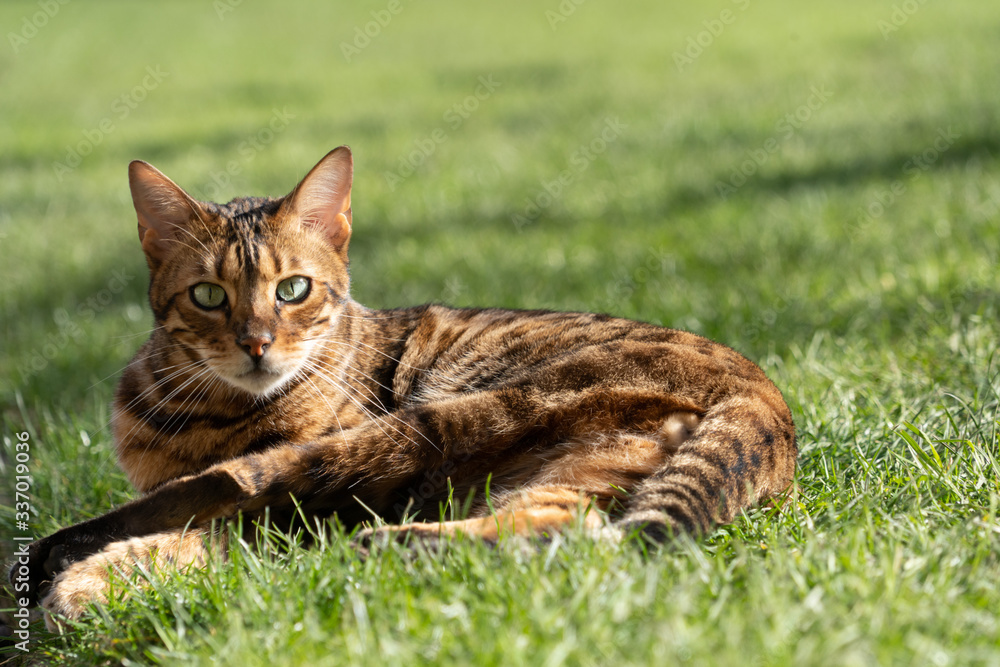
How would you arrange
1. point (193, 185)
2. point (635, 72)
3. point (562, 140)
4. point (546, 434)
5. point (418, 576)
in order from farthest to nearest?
point (635, 72)
point (562, 140)
point (193, 185)
point (546, 434)
point (418, 576)

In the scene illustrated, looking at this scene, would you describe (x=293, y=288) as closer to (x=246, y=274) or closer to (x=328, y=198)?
(x=246, y=274)

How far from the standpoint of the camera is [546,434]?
2600mm

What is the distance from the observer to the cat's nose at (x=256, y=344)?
8.56ft

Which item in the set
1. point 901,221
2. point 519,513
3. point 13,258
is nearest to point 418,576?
point 519,513

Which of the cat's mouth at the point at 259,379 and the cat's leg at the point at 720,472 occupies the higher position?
the cat's mouth at the point at 259,379

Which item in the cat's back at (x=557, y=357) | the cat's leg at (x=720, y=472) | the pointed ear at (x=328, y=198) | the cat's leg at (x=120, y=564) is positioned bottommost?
the cat's leg at (x=720, y=472)

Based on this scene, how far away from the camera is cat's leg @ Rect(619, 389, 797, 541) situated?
2109 millimetres

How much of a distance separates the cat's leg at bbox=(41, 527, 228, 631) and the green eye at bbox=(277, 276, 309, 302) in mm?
817

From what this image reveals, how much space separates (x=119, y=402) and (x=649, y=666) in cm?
226

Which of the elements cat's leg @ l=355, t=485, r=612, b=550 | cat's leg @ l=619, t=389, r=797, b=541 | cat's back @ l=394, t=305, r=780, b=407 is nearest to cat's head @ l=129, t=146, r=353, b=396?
cat's back @ l=394, t=305, r=780, b=407

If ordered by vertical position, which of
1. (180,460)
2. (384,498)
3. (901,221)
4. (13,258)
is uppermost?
(13,258)

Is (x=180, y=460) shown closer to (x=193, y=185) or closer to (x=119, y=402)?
(x=119, y=402)

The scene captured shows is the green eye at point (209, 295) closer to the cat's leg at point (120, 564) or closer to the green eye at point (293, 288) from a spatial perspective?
the green eye at point (293, 288)

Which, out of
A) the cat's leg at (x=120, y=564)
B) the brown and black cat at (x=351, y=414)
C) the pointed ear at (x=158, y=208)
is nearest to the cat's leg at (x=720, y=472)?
the brown and black cat at (x=351, y=414)
